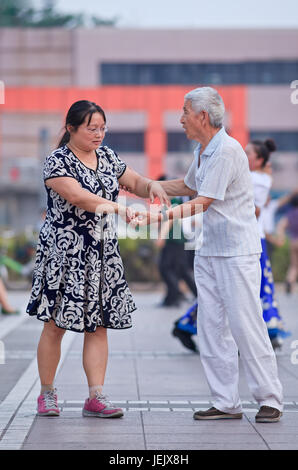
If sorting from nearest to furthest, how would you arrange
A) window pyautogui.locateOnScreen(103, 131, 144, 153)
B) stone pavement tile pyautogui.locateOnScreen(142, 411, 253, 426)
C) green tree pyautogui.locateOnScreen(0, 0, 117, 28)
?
stone pavement tile pyautogui.locateOnScreen(142, 411, 253, 426), window pyautogui.locateOnScreen(103, 131, 144, 153), green tree pyautogui.locateOnScreen(0, 0, 117, 28)

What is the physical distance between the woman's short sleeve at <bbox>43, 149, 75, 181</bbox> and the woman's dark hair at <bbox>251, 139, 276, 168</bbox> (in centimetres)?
286

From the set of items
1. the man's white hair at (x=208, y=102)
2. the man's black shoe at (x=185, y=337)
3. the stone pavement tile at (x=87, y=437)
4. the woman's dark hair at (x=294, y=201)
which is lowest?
the man's black shoe at (x=185, y=337)

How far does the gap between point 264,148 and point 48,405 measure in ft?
11.1

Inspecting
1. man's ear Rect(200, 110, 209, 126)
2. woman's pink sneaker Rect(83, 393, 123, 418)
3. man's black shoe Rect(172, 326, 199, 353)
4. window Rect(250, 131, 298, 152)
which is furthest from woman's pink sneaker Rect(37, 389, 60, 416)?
window Rect(250, 131, 298, 152)

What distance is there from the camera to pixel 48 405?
506 centimetres

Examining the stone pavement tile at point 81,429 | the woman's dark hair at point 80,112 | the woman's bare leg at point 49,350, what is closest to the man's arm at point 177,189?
the woman's dark hair at point 80,112

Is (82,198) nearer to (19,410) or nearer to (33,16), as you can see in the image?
(19,410)

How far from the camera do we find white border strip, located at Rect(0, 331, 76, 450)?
4.42m

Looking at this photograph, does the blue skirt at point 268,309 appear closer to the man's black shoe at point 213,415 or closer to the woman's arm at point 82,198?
the man's black shoe at point 213,415

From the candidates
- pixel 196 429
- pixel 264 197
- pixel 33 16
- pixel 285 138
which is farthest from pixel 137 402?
pixel 33 16

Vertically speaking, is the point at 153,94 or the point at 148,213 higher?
the point at 153,94

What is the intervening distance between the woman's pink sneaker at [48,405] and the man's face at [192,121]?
1.73 metres

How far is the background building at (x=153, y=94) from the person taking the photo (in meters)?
44.2

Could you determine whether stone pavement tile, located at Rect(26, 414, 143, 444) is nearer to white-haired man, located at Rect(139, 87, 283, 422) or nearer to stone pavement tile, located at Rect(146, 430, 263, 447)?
stone pavement tile, located at Rect(146, 430, 263, 447)
